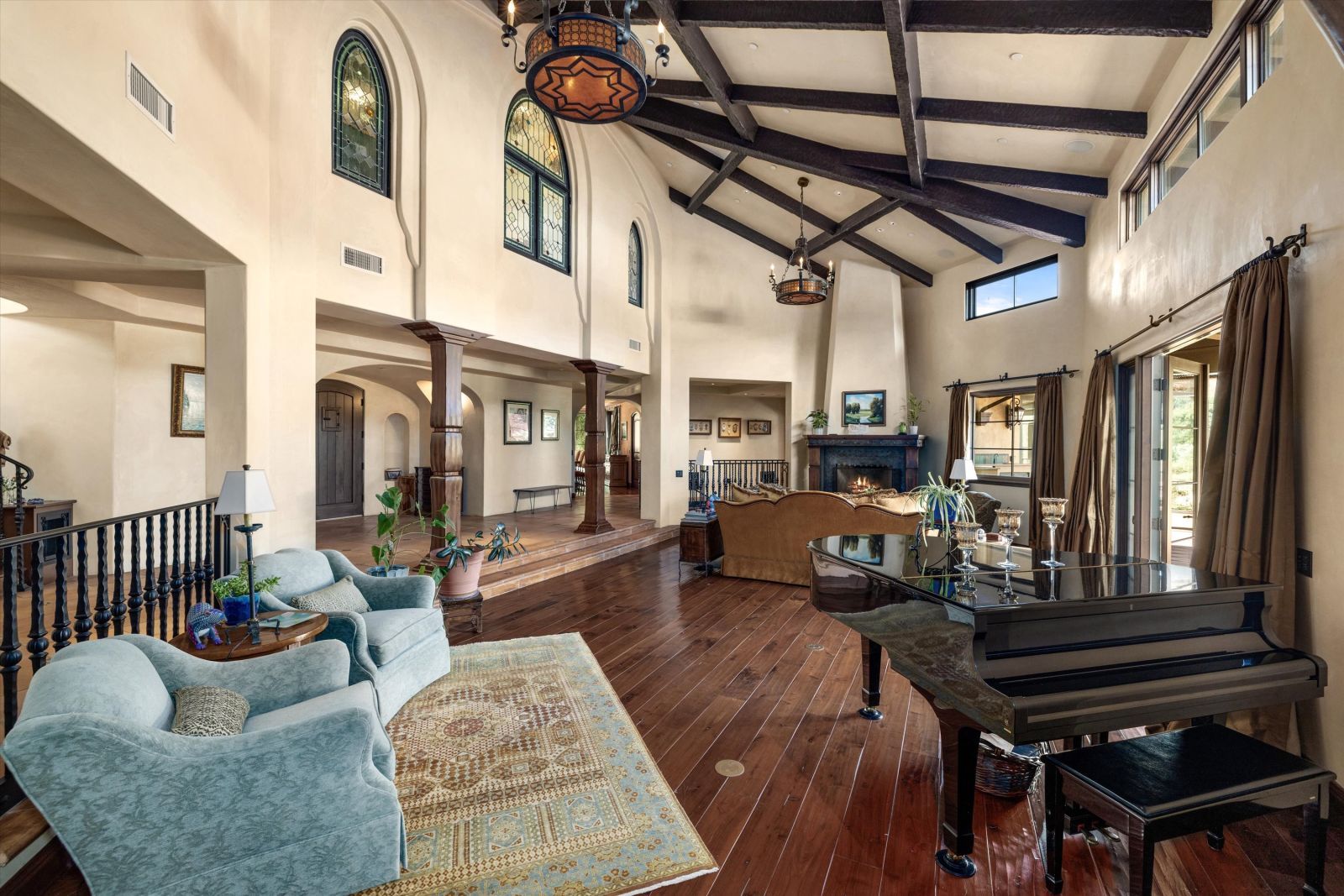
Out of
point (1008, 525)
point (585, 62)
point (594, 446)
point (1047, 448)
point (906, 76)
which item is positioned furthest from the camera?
point (594, 446)

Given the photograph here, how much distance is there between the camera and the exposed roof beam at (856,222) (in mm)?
7688

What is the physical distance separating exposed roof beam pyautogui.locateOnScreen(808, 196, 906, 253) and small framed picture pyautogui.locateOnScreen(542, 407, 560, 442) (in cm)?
542

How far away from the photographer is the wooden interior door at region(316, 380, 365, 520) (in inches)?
349

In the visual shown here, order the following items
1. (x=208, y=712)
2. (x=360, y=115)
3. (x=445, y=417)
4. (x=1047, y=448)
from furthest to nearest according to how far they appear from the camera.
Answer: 1. (x=1047, y=448)
2. (x=445, y=417)
3. (x=360, y=115)
4. (x=208, y=712)

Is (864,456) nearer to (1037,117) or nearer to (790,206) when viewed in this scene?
(790,206)

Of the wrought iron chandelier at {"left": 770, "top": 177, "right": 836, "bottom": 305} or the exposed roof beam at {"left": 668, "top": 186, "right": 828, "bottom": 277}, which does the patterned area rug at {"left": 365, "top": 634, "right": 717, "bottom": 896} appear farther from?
the exposed roof beam at {"left": 668, "top": 186, "right": 828, "bottom": 277}

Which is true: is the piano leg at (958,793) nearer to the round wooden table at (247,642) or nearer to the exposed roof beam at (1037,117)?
the round wooden table at (247,642)

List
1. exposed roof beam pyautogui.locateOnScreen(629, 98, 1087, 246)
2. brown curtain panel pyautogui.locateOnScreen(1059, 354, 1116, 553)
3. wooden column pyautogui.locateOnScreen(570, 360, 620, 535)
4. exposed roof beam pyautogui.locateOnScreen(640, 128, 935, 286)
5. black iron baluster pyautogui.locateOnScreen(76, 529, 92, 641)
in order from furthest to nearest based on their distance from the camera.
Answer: exposed roof beam pyautogui.locateOnScreen(640, 128, 935, 286) < wooden column pyautogui.locateOnScreen(570, 360, 620, 535) < exposed roof beam pyautogui.locateOnScreen(629, 98, 1087, 246) < brown curtain panel pyautogui.locateOnScreen(1059, 354, 1116, 553) < black iron baluster pyautogui.locateOnScreen(76, 529, 92, 641)

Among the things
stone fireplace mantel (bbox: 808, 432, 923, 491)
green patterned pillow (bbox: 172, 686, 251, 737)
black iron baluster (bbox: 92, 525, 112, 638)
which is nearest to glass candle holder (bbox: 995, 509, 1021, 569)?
green patterned pillow (bbox: 172, 686, 251, 737)

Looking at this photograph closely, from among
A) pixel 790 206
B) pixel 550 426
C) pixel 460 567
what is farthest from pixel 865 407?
pixel 460 567

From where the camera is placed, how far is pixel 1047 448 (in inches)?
284

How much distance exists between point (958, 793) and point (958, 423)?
780 cm

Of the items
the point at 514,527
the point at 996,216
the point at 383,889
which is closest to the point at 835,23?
the point at 996,216

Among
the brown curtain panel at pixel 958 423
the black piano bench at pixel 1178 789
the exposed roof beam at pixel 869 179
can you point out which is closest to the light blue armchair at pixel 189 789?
the black piano bench at pixel 1178 789
